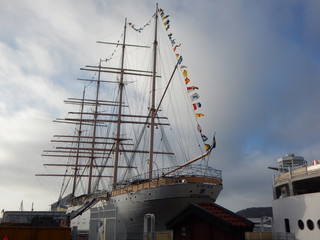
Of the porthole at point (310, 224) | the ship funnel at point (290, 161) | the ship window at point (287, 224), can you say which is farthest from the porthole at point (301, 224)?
the ship funnel at point (290, 161)

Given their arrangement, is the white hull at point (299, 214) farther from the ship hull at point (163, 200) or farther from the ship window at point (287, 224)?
the ship hull at point (163, 200)

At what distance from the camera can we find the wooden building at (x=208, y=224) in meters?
11.1

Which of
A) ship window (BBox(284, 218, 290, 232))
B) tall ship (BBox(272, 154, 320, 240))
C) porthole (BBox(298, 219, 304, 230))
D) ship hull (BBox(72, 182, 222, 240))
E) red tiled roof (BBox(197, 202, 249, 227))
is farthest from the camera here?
ship hull (BBox(72, 182, 222, 240))

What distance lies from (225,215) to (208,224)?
29.6 inches

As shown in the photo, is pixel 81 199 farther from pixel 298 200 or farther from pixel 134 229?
pixel 298 200

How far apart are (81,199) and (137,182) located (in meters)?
23.8

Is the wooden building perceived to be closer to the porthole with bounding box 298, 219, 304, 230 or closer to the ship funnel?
the porthole with bounding box 298, 219, 304, 230

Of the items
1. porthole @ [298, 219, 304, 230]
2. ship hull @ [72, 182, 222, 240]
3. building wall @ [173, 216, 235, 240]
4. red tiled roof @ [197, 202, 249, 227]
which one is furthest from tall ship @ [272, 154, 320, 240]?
ship hull @ [72, 182, 222, 240]

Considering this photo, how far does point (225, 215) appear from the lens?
1191cm

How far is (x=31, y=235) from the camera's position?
685 inches

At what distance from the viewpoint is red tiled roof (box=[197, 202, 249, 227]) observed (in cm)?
1127

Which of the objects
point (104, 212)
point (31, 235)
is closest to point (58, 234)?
point (31, 235)

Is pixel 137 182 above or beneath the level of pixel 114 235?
above

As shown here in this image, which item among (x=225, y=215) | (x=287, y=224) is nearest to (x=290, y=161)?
(x=287, y=224)
